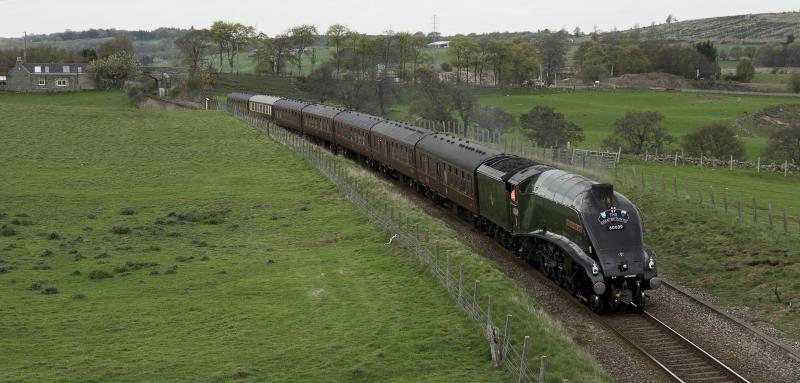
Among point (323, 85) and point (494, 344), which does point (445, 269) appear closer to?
point (494, 344)

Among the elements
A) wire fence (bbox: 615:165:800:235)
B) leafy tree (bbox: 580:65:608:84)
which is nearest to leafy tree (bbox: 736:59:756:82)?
leafy tree (bbox: 580:65:608:84)

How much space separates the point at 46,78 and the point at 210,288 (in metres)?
121

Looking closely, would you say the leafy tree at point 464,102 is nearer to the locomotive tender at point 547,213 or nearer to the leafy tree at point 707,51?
the locomotive tender at point 547,213

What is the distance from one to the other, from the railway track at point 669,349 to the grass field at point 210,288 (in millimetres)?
4878

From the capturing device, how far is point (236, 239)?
126 feet

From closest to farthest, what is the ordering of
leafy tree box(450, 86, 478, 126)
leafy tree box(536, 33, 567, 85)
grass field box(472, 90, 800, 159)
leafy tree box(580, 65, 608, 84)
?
leafy tree box(450, 86, 478, 126) → grass field box(472, 90, 800, 159) → leafy tree box(580, 65, 608, 84) → leafy tree box(536, 33, 567, 85)

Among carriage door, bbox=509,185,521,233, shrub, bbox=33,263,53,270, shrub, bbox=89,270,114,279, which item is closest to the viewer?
shrub, bbox=89,270,114,279

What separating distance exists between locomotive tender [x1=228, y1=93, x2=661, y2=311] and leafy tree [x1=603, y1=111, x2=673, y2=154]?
3407 centimetres

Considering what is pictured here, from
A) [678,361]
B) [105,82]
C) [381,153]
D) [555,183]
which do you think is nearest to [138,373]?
[678,361]

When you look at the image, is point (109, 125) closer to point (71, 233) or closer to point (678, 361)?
point (71, 233)

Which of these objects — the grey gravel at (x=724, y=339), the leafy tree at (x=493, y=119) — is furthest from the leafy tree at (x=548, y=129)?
the grey gravel at (x=724, y=339)

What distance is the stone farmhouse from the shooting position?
13638 cm

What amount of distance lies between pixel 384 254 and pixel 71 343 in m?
13.3

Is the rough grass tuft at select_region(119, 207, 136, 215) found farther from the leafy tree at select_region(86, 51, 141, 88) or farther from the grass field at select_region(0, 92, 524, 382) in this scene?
the leafy tree at select_region(86, 51, 141, 88)
